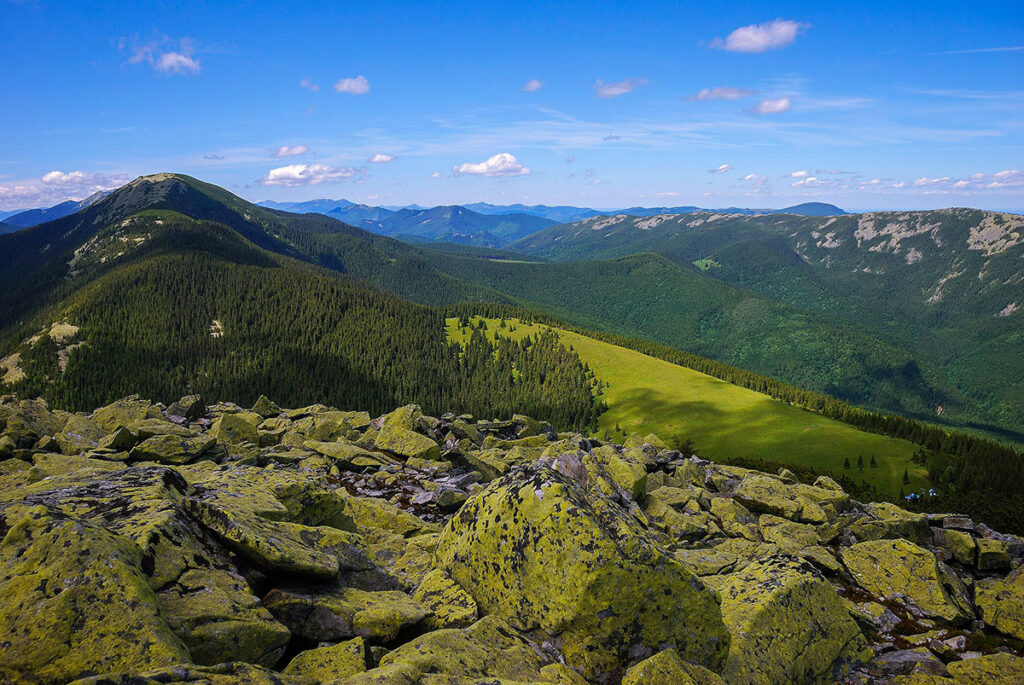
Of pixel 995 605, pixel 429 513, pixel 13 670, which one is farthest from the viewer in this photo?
pixel 429 513

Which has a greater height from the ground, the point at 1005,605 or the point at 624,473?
the point at 624,473

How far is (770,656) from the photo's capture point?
1488 centimetres

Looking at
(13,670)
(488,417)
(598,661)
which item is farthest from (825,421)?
(13,670)

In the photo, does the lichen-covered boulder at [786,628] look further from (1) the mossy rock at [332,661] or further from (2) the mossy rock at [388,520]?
(2) the mossy rock at [388,520]

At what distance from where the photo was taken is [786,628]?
51.8 ft

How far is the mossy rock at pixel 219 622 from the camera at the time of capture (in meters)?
9.91

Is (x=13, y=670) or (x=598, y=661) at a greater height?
(x=13, y=670)

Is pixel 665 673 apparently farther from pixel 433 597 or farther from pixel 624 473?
pixel 624 473

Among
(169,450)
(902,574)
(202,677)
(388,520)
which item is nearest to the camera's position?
(202,677)

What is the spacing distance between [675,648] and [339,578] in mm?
9642

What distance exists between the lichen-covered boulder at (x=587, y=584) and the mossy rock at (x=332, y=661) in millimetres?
4509

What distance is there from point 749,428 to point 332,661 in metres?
161

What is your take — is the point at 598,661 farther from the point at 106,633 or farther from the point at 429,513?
the point at 429,513

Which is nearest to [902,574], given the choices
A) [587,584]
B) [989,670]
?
[989,670]
